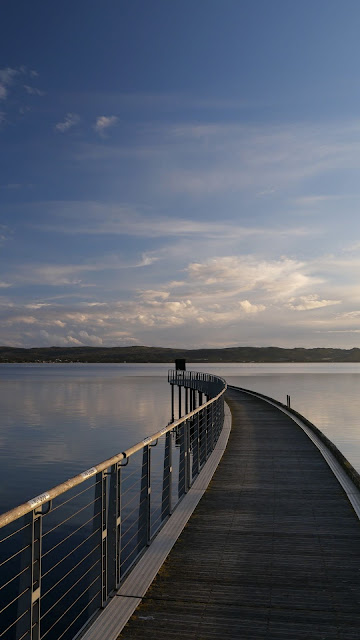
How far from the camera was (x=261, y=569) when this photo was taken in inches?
204

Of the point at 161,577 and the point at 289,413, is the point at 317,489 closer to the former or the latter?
the point at 161,577

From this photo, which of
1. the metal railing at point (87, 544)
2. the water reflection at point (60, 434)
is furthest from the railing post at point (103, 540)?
the water reflection at point (60, 434)

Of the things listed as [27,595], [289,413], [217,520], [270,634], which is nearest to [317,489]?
[217,520]

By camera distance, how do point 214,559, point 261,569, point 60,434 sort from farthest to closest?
point 60,434 < point 214,559 < point 261,569

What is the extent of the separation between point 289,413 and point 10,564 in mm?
12765

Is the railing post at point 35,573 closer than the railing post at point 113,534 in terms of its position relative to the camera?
Yes

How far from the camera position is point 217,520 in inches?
267

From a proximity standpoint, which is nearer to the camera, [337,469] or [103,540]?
[103,540]

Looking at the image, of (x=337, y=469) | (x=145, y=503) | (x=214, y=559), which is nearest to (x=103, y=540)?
(x=145, y=503)

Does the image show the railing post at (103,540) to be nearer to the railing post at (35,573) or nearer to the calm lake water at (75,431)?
the railing post at (35,573)

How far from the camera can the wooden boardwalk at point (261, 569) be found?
160 inches

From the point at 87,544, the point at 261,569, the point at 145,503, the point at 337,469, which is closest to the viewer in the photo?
the point at 261,569

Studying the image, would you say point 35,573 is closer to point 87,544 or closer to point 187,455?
point 187,455

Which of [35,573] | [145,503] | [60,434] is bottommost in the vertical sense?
[60,434]
